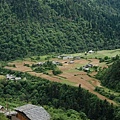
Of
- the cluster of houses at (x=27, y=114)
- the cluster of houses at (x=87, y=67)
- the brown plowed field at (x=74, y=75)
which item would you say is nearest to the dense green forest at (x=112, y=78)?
the brown plowed field at (x=74, y=75)

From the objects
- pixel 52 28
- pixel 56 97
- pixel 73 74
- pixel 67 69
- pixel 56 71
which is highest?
pixel 52 28

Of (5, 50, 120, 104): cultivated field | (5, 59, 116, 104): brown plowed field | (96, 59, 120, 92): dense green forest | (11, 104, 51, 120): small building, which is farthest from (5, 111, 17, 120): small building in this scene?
(96, 59, 120, 92): dense green forest

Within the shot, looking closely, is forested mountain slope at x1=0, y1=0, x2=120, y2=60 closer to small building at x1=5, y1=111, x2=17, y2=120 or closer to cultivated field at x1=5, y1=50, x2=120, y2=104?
cultivated field at x1=5, y1=50, x2=120, y2=104

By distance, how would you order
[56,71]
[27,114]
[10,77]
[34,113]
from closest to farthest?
[27,114] < [34,113] < [10,77] < [56,71]

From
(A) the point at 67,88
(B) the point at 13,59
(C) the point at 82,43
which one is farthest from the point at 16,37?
Result: (A) the point at 67,88

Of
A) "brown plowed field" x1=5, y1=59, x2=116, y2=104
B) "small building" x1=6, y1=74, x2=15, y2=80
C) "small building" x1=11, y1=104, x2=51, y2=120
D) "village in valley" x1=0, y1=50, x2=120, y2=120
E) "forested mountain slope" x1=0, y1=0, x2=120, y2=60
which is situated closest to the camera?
"small building" x1=11, y1=104, x2=51, y2=120

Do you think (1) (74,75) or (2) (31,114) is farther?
(1) (74,75)

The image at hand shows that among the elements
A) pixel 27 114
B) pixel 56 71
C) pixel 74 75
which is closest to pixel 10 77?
pixel 56 71

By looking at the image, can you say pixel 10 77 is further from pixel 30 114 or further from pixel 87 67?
pixel 30 114
